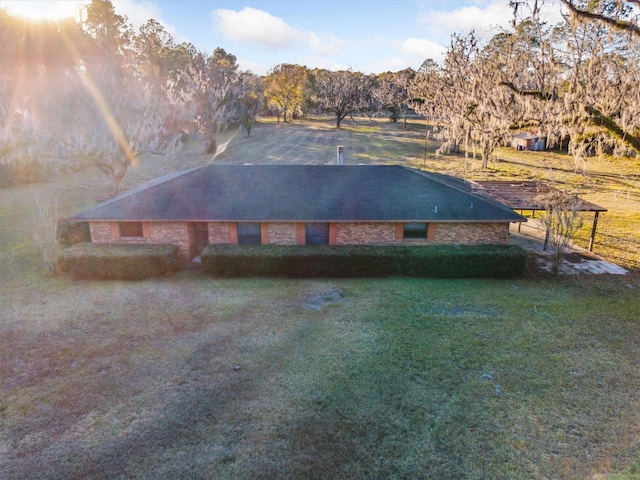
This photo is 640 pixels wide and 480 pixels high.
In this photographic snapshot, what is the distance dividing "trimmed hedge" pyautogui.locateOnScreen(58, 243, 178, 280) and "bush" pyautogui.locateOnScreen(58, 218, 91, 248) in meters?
2.36

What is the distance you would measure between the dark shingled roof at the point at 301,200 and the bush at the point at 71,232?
4.40ft

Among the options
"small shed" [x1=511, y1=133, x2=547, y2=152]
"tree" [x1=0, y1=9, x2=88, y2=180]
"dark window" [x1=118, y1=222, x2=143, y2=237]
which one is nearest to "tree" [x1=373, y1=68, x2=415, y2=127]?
"small shed" [x1=511, y1=133, x2=547, y2=152]

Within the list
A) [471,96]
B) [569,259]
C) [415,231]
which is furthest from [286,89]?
[569,259]

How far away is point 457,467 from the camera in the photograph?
727 cm

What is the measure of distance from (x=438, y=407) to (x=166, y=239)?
13.0 m

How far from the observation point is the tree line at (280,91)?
1822 centimetres

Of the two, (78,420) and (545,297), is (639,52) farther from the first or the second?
(78,420)

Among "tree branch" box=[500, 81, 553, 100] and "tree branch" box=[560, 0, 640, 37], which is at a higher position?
"tree branch" box=[560, 0, 640, 37]

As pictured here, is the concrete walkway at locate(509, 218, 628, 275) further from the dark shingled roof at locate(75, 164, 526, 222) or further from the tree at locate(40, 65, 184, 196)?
the tree at locate(40, 65, 184, 196)

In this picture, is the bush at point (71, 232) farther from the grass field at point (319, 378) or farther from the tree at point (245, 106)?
the tree at point (245, 106)

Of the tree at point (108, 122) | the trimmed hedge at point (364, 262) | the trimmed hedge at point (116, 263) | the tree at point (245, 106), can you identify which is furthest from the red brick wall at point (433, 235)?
the tree at point (245, 106)

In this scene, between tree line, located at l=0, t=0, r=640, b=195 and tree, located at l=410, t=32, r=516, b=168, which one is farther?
tree, located at l=410, t=32, r=516, b=168

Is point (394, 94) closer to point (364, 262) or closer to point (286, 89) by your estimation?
point (286, 89)

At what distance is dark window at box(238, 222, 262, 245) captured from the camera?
17719mm
